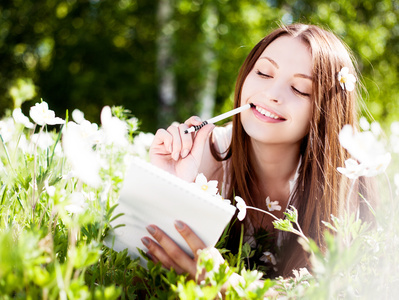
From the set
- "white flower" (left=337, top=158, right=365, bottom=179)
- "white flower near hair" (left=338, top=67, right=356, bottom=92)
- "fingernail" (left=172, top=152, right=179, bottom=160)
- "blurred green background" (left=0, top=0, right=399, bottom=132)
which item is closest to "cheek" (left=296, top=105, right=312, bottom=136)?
"white flower near hair" (left=338, top=67, right=356, bottom=92)

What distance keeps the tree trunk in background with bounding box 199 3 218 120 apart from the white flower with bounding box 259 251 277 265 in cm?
486

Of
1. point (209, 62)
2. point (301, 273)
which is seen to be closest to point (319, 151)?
point (301, 273)

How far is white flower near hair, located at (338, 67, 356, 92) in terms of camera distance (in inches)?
53.9

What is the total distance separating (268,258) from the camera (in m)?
1.21

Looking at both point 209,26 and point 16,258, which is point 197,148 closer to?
point 16,258

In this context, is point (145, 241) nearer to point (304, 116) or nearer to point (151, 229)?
point (151, 229)

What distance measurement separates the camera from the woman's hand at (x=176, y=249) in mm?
789

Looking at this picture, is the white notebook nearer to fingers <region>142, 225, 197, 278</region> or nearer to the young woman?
fingers <region>142, 225, 197, 278</region>

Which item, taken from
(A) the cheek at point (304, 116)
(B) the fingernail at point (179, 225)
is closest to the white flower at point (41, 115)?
(B) the fingernail at point (179, 225)

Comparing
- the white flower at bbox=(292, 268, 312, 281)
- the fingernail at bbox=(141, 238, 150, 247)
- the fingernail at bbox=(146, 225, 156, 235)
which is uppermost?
the fingernail at bbox=(146, 225, 156, 235)

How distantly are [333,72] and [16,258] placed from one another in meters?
1.19

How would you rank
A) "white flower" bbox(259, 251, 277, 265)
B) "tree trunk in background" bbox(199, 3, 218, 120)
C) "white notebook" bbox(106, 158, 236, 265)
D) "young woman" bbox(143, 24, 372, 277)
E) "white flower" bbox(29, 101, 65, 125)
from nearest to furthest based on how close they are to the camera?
"white notebook" bbox(106, 158, 236, 265)
"white flower" bbox(29, 101, 65, 125)
"white flower" bbox(259, 251, 277, 265)
"young woman" bbox(143, 24, 372, 277)
"tree trunk in background" bbox(199, 3, 218, 120)

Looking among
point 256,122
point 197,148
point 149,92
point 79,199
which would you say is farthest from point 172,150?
point 149,92

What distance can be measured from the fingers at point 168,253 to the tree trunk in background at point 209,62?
5.23 meters
